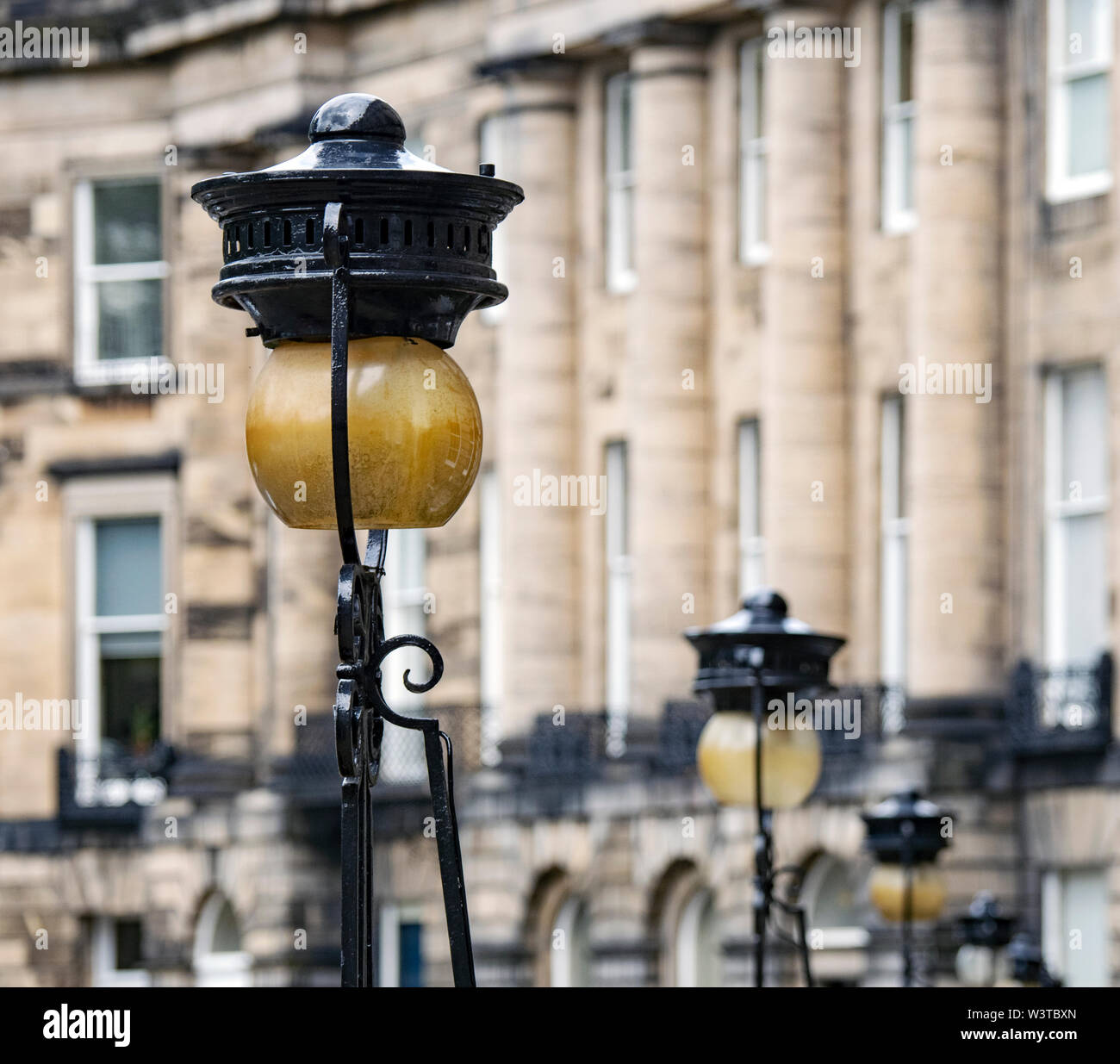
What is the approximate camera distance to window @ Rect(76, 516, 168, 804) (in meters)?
44.2

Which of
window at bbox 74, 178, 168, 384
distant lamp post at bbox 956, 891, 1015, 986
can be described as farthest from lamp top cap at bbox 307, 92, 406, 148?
window at bbox 74, 178, 168, 384

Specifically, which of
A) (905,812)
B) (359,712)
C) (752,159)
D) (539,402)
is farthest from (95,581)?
(359,712)

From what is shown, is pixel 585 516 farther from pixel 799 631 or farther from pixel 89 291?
pixel 799 631

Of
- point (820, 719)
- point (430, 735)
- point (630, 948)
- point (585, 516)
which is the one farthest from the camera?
point (585, 516)

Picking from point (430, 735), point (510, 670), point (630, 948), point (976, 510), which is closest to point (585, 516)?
point (510, 670)

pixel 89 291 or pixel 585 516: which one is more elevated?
pixel 89 291

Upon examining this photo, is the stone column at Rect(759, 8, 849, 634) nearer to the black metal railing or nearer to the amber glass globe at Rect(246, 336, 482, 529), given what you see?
the black metal railing

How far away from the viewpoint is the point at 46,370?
44.4 metres

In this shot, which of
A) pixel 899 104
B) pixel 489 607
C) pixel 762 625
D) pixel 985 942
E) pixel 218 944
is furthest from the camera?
pixel 218 944

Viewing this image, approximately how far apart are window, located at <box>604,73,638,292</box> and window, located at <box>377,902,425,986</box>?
26.9ft

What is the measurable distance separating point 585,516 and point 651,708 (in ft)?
9.94

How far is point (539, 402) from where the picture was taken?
3825 cm

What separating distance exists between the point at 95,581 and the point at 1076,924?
17903 millimetres

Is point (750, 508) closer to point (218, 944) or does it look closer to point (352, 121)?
point (218, 944)
